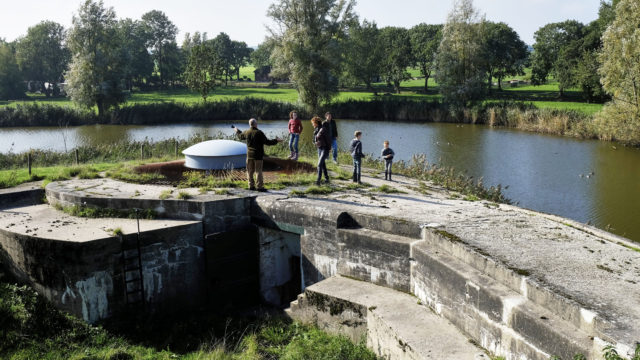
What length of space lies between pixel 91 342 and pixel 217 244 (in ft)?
9.20

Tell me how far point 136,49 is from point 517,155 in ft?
185

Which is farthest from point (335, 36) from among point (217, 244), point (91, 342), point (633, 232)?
point (91, 342)

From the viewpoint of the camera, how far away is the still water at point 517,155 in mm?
16422

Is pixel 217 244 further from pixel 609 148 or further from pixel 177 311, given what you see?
pixel 609 148

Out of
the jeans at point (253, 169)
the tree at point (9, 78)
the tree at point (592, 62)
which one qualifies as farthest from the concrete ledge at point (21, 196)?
the tree at point (9, 78)

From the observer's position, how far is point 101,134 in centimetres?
3369

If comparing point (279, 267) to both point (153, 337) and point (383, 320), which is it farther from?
point (383, 320)

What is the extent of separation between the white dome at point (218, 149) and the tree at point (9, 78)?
54681mm

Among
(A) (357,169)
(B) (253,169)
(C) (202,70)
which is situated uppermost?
(C) (202,70)

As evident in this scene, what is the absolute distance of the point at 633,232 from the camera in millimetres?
13656

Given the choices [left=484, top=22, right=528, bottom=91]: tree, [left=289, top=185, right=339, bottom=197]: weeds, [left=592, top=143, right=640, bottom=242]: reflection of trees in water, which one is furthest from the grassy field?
[left=289, top=185, right=339, bottom=197]: weeds

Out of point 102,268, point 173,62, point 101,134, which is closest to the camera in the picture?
point 102,268

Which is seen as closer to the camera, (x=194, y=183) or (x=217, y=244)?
(x=217, y=244)

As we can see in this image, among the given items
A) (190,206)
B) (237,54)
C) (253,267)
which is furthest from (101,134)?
(237,54)
